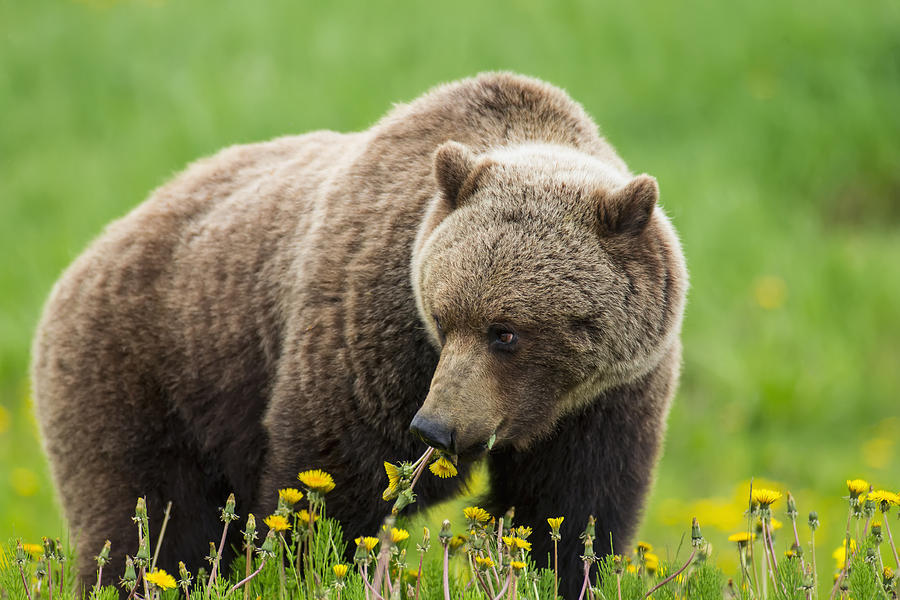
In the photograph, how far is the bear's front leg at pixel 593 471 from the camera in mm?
4402

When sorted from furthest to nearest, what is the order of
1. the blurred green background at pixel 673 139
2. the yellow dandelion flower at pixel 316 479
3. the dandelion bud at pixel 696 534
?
the blurred green background at pixel 673 139
the yellow dandelion flower at pixel 316 479
the dandelion bud at pixel 696 534

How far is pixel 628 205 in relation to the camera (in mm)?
3945

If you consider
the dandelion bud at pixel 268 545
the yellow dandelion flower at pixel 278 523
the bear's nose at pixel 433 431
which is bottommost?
the dandelion bud at pixel 268 545

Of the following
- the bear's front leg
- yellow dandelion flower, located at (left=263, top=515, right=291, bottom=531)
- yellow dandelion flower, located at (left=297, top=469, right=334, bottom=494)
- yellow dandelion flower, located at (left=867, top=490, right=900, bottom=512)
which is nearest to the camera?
yellow dandelion flower, located at (left=263, top=515, right=291, bottom=531)

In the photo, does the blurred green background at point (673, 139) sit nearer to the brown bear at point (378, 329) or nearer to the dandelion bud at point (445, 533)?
the brown bear at point (378, 329)

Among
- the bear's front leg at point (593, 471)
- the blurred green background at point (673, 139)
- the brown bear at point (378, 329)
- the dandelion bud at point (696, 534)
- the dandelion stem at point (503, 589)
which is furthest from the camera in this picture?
the blurred green background at point (673, 139)

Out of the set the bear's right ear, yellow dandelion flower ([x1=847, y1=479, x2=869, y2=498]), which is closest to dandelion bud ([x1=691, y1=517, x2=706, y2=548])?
yellow dandelion flower ([x1=847, y1=479, x2=869, y2=498])

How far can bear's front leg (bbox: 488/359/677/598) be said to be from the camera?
4.40 meters

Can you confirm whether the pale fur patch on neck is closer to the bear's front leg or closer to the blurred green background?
the bear's front leg

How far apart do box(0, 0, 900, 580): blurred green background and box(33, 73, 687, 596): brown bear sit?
397 centimetres

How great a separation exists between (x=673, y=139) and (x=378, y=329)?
8.71 metres

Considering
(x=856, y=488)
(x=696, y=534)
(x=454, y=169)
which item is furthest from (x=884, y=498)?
(x=454, y=169)

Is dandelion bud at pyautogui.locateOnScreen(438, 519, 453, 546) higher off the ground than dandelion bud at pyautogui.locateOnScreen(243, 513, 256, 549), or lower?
lower

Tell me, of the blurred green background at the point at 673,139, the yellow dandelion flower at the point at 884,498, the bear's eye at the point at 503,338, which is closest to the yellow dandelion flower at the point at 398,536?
the bear's eye at the point at 503,338
